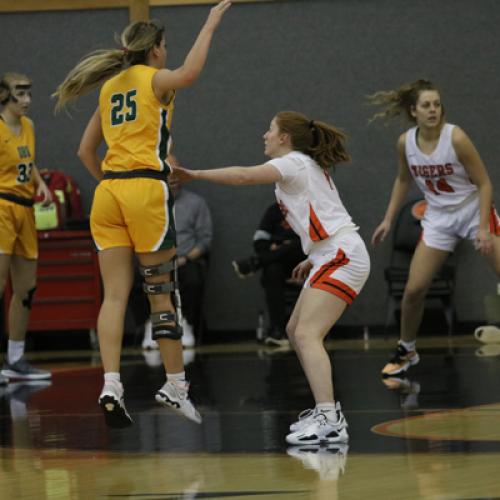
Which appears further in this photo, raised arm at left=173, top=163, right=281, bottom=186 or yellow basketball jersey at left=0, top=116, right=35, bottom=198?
yellow basketball jersey at left=0, top=116, right=35, bottom=198

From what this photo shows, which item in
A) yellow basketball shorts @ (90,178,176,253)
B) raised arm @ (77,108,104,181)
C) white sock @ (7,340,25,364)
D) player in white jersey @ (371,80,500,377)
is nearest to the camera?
yellow basketball shorts @ (90,178,176,253)

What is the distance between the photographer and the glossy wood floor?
374 cm

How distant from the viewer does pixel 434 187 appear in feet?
23.1

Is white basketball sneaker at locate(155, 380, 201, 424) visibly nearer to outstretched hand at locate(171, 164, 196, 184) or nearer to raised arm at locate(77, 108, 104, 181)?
outstretched hand at locate(171, 164, 196, 184)

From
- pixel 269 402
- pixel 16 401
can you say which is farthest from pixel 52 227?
pixel 269 402

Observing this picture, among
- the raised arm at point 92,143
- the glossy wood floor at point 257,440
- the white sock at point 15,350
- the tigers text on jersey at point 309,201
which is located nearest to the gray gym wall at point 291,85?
the glossy wood floor at point 257,440

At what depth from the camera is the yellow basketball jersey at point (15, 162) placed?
25.1 ft

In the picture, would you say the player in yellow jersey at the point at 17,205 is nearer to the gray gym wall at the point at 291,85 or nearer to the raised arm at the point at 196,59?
the raised arm at the point at 196,59

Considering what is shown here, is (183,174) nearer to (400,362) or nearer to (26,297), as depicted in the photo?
(400,362)

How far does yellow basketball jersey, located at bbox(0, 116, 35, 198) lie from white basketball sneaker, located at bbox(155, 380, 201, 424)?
303cm

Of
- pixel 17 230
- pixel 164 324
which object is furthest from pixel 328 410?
pixel 17 230

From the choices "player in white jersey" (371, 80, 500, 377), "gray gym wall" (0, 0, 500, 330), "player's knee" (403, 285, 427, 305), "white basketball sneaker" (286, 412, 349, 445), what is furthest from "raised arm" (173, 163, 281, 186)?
"gray gym wall" (0, 0, 500, 330)

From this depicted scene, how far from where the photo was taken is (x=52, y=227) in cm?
1062

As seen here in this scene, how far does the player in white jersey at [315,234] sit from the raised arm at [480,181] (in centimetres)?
177
